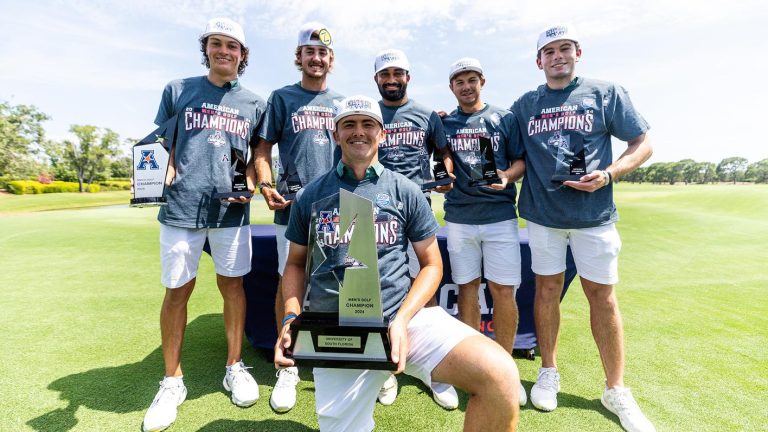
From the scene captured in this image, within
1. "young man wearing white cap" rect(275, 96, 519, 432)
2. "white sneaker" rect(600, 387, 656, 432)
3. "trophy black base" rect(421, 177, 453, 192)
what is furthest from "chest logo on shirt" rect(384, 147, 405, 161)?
"white sneaker" rect(600, 387, 656, 432)

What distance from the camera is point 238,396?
2627 millimetres

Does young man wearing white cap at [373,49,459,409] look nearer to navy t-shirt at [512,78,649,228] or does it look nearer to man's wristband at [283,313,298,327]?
navy t-shirt at [512,78,649,228]

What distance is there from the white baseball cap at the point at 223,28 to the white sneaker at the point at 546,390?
3.27 meters

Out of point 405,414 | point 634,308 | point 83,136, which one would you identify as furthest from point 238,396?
point 83,136

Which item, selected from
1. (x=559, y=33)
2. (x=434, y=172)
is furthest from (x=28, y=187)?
(x=559, y=33)

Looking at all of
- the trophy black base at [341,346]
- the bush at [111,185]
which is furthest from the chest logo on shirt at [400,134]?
the bush at [111,185]

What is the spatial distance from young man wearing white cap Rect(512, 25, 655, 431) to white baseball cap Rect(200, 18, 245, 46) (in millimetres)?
2217

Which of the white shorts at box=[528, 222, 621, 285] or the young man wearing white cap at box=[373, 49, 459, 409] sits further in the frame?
the young man wearing white cap at box=[373, 49, 459, 409]

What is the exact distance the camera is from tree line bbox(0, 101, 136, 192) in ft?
137

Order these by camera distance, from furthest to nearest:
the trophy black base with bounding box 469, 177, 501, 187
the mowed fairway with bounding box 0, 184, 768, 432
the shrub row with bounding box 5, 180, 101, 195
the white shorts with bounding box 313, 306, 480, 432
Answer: the shrub row with bounding box 5, 180, 101, 195
the trophy black base with bounding box 469, 177, 501, 187
the mowed fairway with bounding box 0, 184, 768, 432
the white shorts with bounding box 313, 306, 480, 432

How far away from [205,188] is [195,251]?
18.6 inches

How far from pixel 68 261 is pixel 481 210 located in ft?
24.0

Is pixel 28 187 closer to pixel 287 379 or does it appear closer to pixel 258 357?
pixel 258 357

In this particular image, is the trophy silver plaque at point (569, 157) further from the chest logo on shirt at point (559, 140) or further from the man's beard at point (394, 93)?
the man's beard at point (394, 93)
